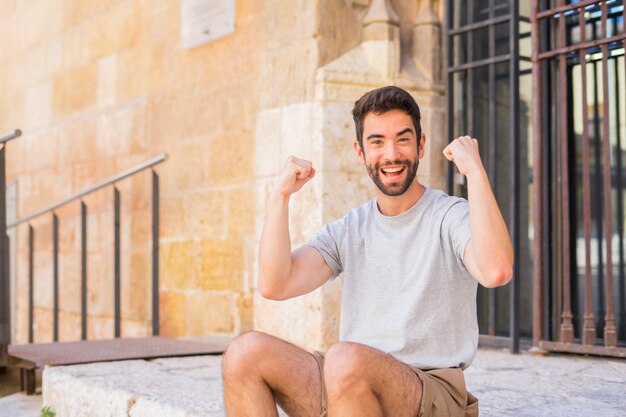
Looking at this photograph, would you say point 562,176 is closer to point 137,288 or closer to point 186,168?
point 186,168

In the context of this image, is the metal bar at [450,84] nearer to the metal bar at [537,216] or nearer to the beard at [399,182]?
the metal bar at [537,216]

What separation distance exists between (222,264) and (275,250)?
295cm

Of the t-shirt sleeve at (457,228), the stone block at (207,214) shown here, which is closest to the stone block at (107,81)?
the stone block at (207,214)

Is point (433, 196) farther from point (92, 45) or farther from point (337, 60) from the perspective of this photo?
point (92, 45)

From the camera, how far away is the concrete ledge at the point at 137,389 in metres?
3.22

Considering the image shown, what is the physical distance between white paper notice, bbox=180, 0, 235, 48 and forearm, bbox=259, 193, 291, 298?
305 centimetres

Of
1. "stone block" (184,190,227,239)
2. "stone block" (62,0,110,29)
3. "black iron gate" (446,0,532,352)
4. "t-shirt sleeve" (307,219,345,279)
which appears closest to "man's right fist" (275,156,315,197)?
"t-shirt sleeve" (307,219,345,279)

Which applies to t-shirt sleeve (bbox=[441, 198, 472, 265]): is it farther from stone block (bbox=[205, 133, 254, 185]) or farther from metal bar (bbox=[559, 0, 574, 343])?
stone block (bbox=[205, 133, 254, 185])

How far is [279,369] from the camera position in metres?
2.35

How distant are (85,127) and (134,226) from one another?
117cm

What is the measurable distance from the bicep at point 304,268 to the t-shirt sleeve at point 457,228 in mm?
436

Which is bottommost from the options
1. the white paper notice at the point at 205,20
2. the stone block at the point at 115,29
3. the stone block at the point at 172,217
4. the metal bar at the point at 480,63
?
the stone block at the point at 172,217

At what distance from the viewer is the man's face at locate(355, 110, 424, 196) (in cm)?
235

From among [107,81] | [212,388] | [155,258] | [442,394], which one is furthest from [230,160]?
[442,394]
